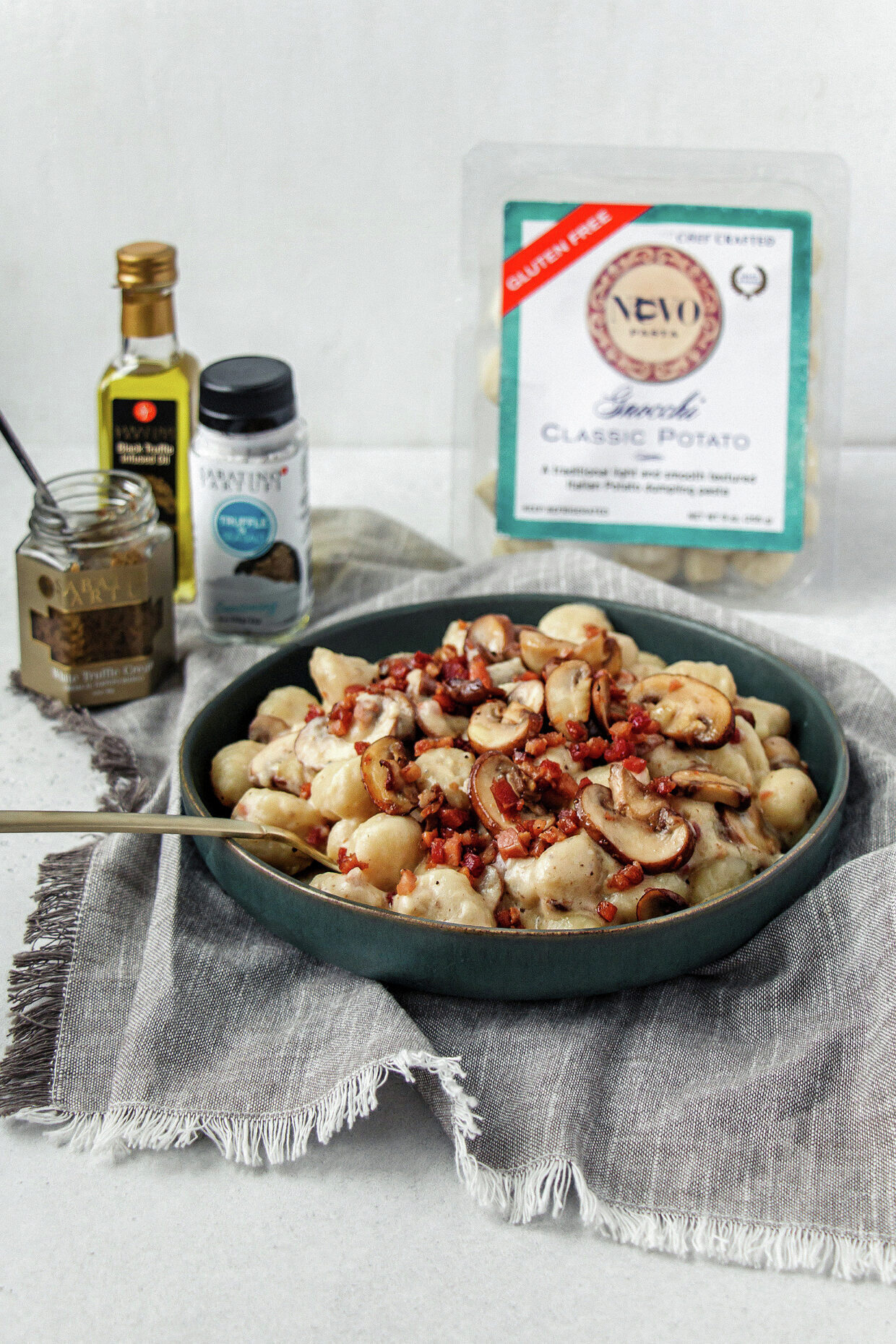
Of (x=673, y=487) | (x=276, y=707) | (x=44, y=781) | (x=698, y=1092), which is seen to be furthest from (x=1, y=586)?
(x=698, y=1092)

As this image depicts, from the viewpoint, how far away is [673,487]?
207cm

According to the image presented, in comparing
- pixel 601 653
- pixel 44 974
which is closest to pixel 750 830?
pixel 601 653

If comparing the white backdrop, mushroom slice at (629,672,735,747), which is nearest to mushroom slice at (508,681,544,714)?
mushroom slice at (629,672,735,747)

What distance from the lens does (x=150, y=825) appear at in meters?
1.26

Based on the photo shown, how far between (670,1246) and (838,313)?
149cm

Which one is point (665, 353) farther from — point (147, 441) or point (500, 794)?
point (500, 794)

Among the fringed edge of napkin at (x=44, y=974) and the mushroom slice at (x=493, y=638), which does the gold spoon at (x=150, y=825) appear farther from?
the mushroom slice at (x=493, y=638)

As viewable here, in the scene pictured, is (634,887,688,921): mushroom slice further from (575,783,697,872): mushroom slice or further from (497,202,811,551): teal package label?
(497,202,811,551): teal package label

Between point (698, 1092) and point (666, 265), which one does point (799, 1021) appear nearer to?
point (698, 1092)

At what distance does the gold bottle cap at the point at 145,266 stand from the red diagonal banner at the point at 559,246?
0.51 meters

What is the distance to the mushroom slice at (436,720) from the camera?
4.70 ft

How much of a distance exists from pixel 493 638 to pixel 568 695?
0.19 metres

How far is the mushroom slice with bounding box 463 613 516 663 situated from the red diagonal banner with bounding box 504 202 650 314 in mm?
674

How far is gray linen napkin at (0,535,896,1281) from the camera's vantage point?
107 centimetres
